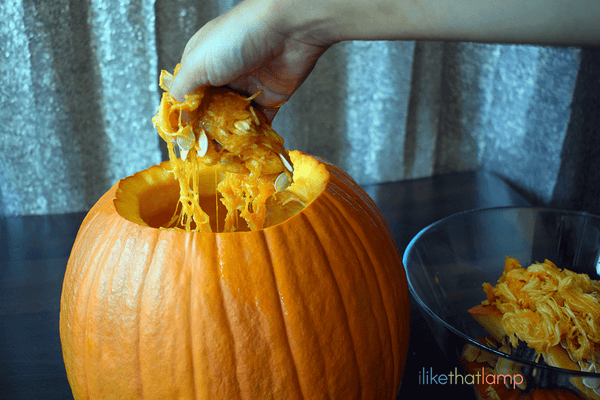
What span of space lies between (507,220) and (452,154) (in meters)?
0.62

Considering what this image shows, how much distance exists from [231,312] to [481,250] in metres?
0.50

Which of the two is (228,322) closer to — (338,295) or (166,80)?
(338,295)

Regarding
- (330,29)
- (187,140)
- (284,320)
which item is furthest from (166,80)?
(284,320)

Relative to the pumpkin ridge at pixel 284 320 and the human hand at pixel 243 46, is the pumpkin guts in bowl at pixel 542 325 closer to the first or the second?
the pumpkin ridge at pixel 284 320

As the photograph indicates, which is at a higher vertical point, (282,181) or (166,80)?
(166,80)

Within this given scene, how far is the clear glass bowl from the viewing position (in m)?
0.73

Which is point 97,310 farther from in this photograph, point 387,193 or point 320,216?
point 387,193

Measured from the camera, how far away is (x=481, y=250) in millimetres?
813

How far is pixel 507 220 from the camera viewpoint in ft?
2.68

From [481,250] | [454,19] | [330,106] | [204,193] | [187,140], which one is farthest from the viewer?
[330,106]

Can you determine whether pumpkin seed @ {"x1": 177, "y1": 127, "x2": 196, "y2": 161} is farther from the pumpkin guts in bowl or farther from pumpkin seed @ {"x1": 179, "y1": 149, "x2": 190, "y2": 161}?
the pumpkin guts in bowl

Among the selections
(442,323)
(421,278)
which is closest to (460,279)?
(421,278)

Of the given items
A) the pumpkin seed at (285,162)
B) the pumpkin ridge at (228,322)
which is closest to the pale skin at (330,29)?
the pumpkin seed at (285,162)

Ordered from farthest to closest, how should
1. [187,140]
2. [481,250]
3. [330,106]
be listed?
[330,106] < [481,250] < [187,140]
